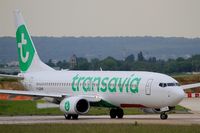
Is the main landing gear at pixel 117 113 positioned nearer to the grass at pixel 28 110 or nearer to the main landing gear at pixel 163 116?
the main landing gear at pixel 163 116

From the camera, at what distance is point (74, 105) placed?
65.0 metres

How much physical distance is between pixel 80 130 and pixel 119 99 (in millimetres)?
17123


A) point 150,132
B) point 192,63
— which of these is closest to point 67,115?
point 150,132

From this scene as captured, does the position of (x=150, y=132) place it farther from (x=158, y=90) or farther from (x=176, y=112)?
(x=176, y=112)

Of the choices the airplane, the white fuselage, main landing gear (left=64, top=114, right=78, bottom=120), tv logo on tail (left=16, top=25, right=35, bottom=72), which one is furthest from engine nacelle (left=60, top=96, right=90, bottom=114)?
tv logo on tail (left=16, top=25, right=35, bottom=72)

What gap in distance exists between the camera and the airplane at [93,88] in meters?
63.1

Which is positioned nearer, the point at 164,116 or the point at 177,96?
the point at 177,96

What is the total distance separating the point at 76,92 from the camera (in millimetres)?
69062

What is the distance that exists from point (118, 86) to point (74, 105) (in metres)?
3.79

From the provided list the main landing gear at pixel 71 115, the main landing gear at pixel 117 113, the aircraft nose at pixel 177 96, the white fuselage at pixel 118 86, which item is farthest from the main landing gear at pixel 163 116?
the main landing gear at pixel 71 115

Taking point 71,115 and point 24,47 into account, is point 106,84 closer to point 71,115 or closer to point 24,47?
point 71,115

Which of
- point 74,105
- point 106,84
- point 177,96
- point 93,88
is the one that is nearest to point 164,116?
point 177,96

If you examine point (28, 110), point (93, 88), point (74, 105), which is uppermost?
point (93, 88)

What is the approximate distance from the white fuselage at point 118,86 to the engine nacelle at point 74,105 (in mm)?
1576
